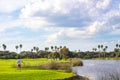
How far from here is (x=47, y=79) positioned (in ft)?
136

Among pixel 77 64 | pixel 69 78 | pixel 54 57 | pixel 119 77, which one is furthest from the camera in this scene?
pixel 54 57

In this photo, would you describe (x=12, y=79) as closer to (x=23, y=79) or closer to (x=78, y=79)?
(x=23, y=79)

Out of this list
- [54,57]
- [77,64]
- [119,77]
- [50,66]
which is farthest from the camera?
[54,57]

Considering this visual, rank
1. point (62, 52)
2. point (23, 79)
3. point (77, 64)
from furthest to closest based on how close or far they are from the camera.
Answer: point (62, 52)
point (77, 64)
point (23, 79)

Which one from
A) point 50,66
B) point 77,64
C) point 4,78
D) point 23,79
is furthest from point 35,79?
point 77,64

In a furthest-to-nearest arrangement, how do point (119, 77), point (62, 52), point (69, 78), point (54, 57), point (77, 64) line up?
1. point (62, 52)
2. point (54, 57)
3. point (77, 64)
4. point (69, 78)
5. point (119, 77)

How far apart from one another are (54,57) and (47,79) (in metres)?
138

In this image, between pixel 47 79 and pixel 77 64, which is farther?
pixel 77 64

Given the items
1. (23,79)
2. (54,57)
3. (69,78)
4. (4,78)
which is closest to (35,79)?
(23,79)

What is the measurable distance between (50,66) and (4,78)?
27160 mm

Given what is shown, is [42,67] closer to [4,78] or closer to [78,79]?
[78,79]

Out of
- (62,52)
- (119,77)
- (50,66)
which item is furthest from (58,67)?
(62,52)

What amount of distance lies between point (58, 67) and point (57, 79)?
26917 mm

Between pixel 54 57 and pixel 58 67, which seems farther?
pixel 54 57
